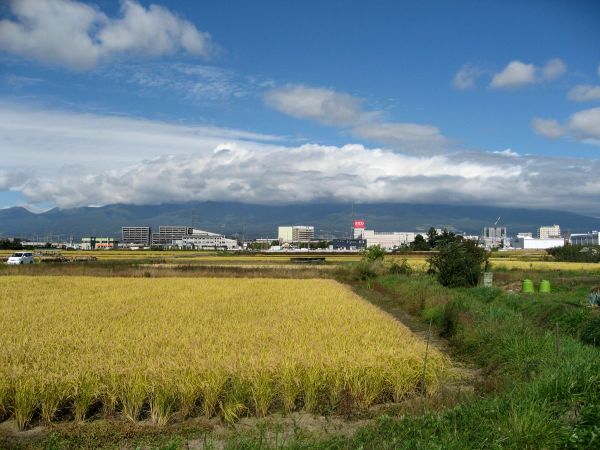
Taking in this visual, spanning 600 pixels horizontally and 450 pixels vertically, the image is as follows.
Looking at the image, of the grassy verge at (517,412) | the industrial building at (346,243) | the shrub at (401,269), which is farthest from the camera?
the industrial building at (346,243)

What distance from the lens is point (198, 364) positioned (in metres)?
8.94

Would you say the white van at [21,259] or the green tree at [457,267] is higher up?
the green tree at [457,267]

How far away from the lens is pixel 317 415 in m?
7.84

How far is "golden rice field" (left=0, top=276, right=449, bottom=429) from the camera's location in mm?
7723

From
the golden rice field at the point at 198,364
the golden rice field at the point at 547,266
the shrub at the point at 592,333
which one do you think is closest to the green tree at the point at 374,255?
the golden rice field at the point at 547,266

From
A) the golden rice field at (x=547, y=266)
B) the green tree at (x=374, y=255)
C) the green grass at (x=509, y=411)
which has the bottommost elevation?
the golden rice field at (x=547, y=266)

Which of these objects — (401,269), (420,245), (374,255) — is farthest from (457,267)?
(420,245)

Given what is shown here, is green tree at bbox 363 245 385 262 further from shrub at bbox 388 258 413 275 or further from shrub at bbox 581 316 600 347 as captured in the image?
shrub at bbox 581 316 600 347

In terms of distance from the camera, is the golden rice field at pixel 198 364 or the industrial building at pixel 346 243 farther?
the industrial building at pixel 346 243

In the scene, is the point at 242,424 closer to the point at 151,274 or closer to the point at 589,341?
the point at 589,341

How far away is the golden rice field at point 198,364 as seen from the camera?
7.72 meters

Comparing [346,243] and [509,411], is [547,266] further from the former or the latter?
[346,243]

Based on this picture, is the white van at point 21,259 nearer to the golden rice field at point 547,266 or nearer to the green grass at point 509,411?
the golden rice field at point 547,266

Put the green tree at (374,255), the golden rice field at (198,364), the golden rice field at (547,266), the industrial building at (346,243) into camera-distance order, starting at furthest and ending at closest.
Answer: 1. the industrial building at (346,243)
2. the green tree at (374,255)
3. the golden rice field at (547,266)
4. the golden rice field at (198,364)
